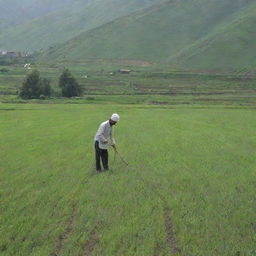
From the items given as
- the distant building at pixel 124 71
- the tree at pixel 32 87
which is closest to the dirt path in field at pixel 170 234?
the tree at pixel 32 87

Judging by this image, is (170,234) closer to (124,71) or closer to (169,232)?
(169,232)

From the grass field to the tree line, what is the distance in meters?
57.0

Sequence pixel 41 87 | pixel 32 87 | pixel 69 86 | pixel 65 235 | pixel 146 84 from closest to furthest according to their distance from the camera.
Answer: pixel 65 235
pixel 32 87
pixel 41 87
pixel 69 86
pixel 146 84

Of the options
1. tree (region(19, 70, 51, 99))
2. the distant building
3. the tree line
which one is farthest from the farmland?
the distant building

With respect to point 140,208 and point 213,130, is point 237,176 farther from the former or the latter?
point 213,130

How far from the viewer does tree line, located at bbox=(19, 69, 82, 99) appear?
80.9m

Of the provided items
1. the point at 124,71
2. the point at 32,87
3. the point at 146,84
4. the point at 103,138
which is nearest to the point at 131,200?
the point at 103,138

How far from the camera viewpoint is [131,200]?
13500 millimetres

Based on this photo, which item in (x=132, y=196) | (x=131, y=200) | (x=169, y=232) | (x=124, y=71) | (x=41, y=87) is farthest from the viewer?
(x=124, y=71)

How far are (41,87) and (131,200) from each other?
7220cm

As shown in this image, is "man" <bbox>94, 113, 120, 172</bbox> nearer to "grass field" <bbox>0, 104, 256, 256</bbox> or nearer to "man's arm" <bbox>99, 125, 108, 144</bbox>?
"man's arm" <bbox>99, 125, 108, 144</bbox>

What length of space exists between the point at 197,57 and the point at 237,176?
151082 mm

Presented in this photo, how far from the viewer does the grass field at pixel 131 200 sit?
10219 mm

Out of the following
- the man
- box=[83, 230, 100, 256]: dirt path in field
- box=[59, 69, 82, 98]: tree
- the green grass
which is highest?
the man
